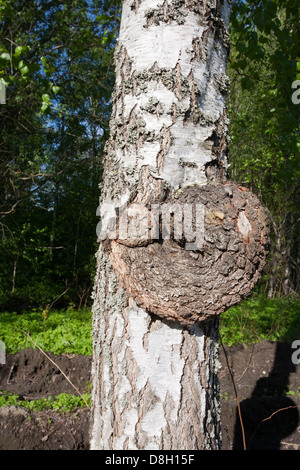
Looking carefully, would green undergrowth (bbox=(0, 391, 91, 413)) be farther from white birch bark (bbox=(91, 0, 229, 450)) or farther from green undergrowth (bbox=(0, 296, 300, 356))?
white birch bark (bbox=(91, 0, 229, 450))

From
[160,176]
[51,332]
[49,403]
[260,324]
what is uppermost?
[160,176]

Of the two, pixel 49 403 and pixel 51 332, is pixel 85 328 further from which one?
pixel 49 403

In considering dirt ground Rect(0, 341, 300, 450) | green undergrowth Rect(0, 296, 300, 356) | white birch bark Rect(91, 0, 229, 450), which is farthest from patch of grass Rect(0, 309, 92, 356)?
white birch bark Rect(91, 0, 229, 450)

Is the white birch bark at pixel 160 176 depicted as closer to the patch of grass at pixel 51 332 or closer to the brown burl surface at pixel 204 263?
the brown burl surface at pixel 204 263

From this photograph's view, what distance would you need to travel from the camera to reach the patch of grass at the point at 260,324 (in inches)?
202

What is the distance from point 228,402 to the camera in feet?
10.6

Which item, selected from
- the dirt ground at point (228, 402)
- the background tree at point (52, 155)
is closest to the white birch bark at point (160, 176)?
the dirt ground at point (228, 402)

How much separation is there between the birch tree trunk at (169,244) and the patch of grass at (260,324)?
3.81m

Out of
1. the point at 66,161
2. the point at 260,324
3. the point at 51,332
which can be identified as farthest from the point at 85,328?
the point at 66,161

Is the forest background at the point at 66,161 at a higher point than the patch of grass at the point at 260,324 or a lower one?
higher

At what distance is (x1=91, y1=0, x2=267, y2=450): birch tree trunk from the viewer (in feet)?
3.82

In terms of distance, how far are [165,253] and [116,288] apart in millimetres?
248

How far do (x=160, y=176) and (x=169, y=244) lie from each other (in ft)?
0.77
